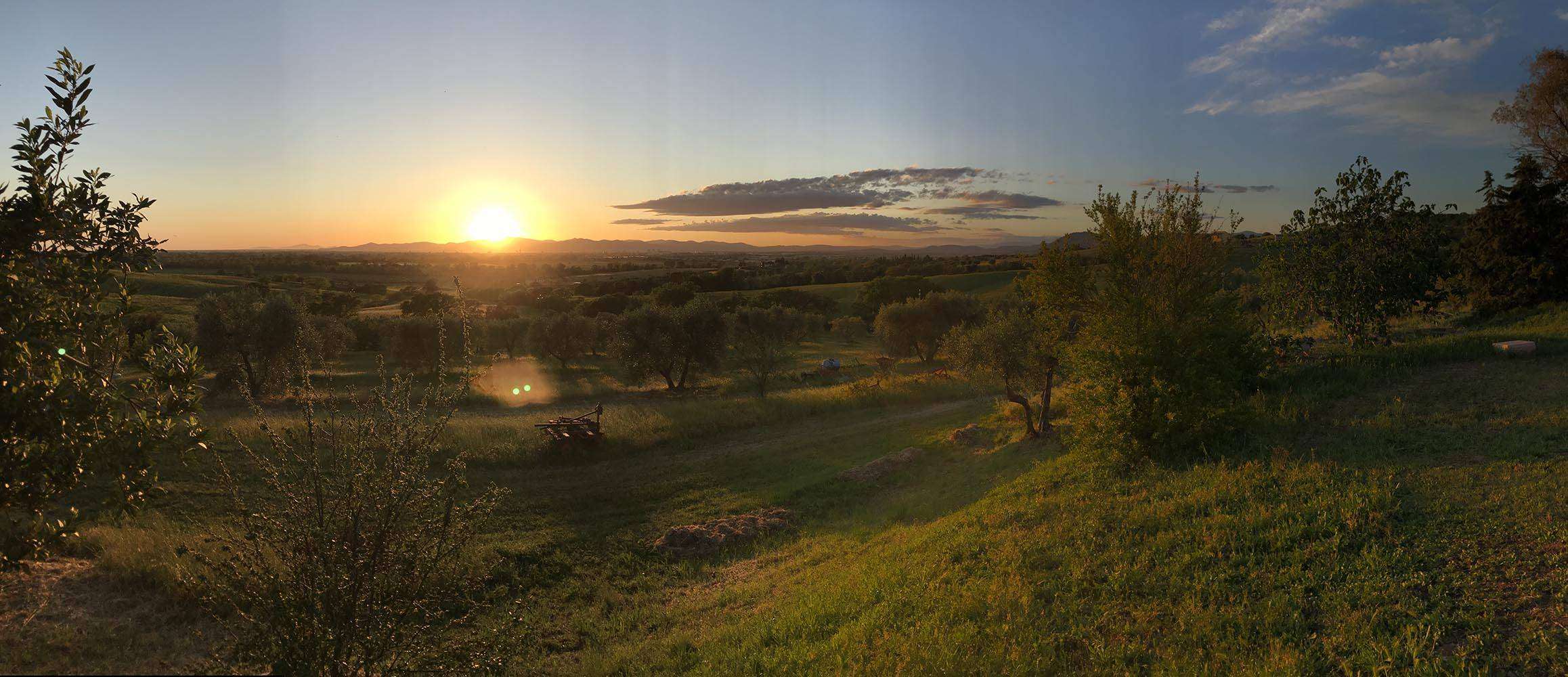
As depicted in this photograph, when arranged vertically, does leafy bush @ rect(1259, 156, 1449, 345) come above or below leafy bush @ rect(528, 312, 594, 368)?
above

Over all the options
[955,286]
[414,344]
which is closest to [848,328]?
[955,286]

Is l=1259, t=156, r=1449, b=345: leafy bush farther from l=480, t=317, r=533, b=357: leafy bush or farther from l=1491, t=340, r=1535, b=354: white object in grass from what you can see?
l=480, t=317, r=533, b=357: leafy bush

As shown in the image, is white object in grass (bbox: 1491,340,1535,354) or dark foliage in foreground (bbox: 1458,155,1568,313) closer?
white object in grass (bbox: 1491,340,1535,354)

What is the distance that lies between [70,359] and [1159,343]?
16.4 m

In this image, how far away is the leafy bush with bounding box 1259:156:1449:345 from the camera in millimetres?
18516

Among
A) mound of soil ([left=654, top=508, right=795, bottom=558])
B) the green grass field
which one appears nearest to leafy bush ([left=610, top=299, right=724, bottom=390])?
the green grass field

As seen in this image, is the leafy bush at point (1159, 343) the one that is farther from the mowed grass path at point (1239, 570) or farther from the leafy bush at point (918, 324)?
the leafy bush at point (918, 324)

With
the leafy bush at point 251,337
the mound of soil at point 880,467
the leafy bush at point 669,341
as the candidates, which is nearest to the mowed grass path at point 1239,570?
the mound of soil at point 880,467

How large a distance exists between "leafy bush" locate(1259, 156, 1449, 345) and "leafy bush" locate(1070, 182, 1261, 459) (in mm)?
5533

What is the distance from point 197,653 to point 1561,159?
49.6 m

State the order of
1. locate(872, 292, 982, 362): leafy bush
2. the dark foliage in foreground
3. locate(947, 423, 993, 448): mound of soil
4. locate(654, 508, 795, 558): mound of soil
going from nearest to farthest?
locate(654, 508, 795, 558): mound of soil, locate(947, 423, 993, 448): mound of soil, the dark foliage in foreground, locate(872, 292, 982, 362): leafy bush

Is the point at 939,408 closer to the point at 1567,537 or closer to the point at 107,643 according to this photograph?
the point at 1567,537

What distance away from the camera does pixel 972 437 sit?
24062mm

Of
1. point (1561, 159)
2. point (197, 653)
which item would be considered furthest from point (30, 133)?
point (1561, 159)
